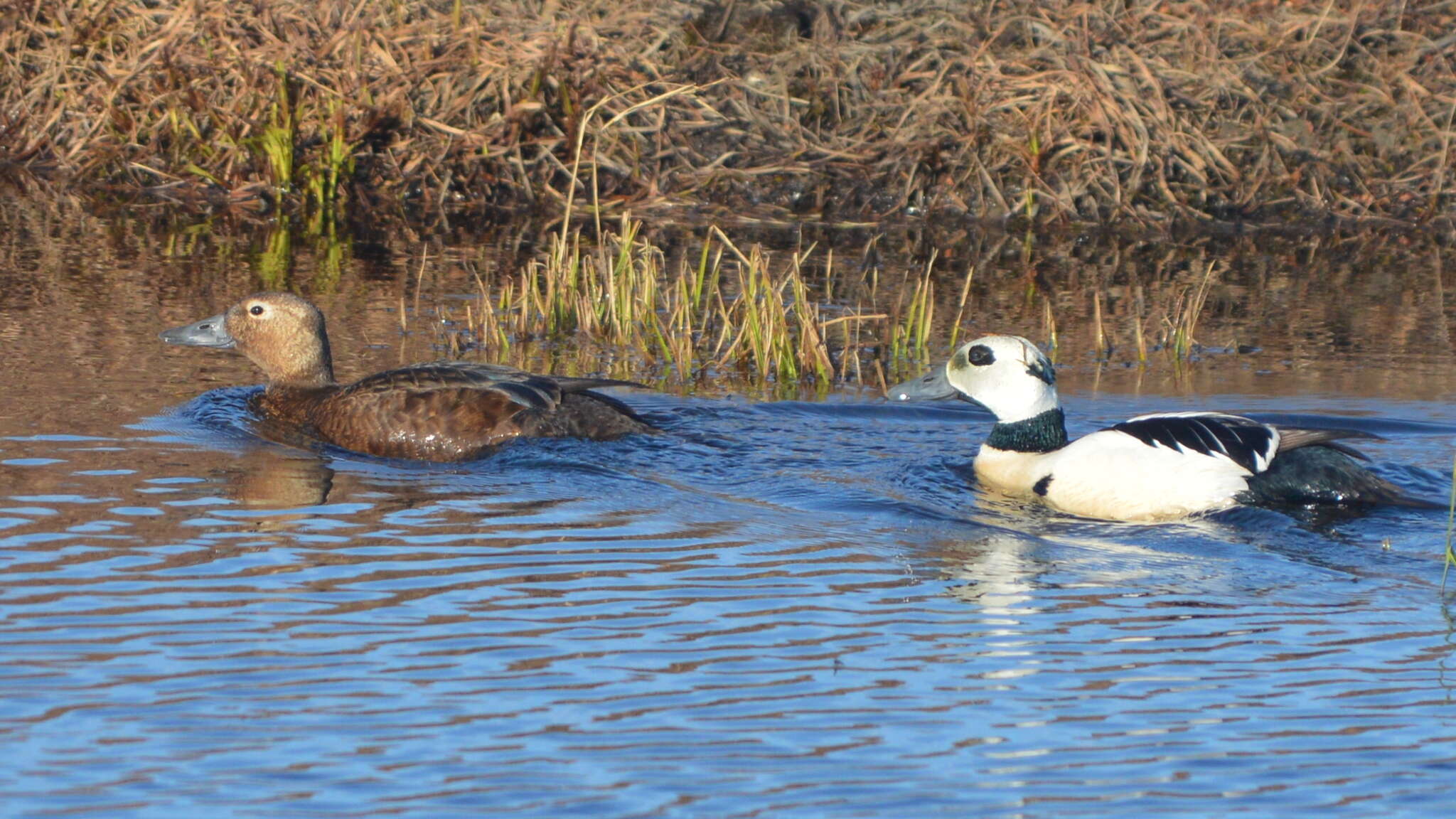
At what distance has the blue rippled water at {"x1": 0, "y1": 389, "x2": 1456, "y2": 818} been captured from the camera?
4008 millimetres

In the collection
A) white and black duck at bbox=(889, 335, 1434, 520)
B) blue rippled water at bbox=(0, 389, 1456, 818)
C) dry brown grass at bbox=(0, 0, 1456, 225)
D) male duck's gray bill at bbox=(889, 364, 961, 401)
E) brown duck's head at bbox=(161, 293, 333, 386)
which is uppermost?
dry brown grass at bbox=(0, 0, 1456, 225)

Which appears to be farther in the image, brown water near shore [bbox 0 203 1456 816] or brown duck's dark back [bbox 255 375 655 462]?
brown duck's dark back [bbox 255 375 655 462]

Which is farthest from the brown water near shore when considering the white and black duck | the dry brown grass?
the dry brown grass

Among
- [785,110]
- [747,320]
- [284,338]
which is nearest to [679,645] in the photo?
[284,338]

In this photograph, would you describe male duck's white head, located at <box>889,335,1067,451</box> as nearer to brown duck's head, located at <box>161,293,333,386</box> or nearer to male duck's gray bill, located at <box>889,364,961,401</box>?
male duck's gray bill, located at <box>889,364,961,401</box>

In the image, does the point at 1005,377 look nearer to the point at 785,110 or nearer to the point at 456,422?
the point at 456,422

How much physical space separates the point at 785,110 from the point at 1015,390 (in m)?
6.84

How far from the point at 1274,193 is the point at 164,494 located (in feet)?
31.3

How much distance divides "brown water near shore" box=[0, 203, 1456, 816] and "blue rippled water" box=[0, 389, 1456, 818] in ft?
0.05

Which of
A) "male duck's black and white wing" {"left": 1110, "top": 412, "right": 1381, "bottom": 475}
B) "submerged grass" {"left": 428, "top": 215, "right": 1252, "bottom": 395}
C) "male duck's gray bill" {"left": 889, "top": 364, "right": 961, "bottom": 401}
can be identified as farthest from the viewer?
"submerged grass" {"left": 428, "top": 215, "right": 1252, "bottom": 395}

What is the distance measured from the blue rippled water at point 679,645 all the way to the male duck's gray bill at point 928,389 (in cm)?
51

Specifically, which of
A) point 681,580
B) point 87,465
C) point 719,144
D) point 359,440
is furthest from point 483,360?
point 719,144

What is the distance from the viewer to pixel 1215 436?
689cm

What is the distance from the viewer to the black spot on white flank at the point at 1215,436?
6.84 meters
